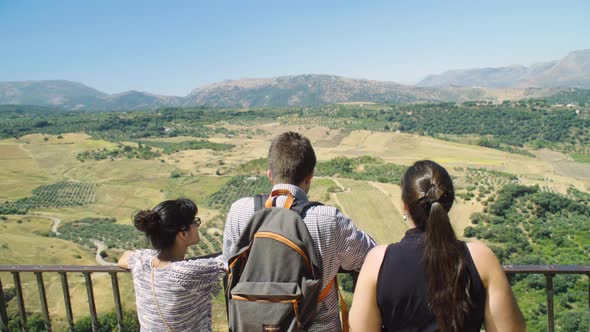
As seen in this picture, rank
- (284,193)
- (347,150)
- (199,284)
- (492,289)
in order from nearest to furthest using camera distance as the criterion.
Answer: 1. (492,289)
2. (284,193)
3. (199,284)
4. (347,150)

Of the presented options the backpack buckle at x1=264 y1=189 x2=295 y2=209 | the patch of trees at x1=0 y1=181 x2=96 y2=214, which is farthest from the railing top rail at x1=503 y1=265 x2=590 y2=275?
the patch of trees at x1=0 y1=181 x2=96 y2=214

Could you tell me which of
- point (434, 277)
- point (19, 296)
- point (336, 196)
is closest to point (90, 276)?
point (19, 296)

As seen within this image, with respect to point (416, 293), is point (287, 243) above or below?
above

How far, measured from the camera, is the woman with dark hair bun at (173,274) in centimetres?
229

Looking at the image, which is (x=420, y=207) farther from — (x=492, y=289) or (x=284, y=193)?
(x=284, y=193)

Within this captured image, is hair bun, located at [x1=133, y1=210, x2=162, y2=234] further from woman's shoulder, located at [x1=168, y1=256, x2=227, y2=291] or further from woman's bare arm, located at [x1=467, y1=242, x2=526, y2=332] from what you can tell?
woman's bare arm, located at [x1=467, y1=242, x2=526, y2=332]

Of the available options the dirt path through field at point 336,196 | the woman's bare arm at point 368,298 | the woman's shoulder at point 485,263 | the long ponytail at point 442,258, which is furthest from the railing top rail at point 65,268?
the dirt path through field at point 336,196

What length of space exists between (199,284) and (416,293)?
1.21 metres

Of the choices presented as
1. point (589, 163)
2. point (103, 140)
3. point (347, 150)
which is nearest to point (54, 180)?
point (103, 140)

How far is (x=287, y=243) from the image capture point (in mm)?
1878

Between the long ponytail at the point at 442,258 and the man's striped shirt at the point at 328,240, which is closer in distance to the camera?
the long ponytail at the point at 442,258

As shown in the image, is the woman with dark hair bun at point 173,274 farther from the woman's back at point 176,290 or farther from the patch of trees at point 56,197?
the patch of trees at point 56,197

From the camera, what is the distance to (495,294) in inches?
68.0

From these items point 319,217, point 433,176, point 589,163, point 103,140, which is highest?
point 433,176
